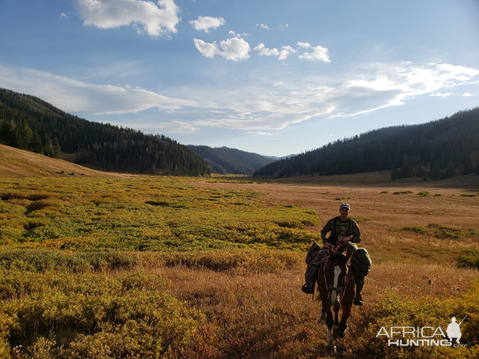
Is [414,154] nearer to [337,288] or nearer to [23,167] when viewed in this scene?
[337,288]

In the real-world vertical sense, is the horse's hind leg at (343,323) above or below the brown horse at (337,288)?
below

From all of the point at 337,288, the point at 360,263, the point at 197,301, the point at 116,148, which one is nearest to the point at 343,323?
the point at 337,288

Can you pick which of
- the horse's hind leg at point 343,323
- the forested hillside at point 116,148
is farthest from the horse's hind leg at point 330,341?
the forested hillside at point 116,148

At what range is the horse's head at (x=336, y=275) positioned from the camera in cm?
535

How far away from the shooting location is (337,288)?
5.32 metres

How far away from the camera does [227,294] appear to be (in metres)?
7.91

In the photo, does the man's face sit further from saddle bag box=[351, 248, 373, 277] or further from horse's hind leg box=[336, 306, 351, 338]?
horse's hind leg box=[336, 306, 351, 338]

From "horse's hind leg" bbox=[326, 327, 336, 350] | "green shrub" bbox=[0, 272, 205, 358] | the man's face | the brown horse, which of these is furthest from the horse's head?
"green shrub" bbox=[0, 272, 205, 358]

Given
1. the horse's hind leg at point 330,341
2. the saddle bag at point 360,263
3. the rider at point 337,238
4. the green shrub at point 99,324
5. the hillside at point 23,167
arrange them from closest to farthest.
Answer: the green shrub at point 99,324, the horse's hind leg at point 330,341, the saddle bag at point 360,263, the rider at point 337,238, the hillside at point 23,167

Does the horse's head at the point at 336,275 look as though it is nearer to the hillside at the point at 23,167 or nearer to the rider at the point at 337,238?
the rider at the point at 337,238

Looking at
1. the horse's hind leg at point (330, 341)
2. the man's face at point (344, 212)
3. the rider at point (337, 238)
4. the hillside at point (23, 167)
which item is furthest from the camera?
the hillside at point (23, 167)

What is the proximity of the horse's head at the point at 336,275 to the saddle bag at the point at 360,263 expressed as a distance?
22 cm

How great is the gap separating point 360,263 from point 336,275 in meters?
0.82

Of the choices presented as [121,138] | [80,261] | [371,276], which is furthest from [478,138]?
[121,138]
